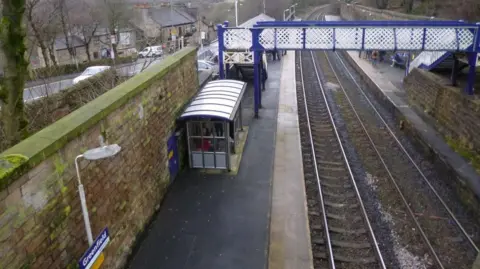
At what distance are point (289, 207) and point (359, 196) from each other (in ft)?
6.96

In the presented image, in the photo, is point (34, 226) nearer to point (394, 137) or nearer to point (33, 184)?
point (33, 184)

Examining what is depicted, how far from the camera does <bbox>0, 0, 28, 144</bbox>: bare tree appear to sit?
5667 mm

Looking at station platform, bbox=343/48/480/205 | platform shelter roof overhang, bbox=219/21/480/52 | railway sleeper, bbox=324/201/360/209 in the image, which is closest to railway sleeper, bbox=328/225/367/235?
railway sleeper, bbox=324/201/360/209

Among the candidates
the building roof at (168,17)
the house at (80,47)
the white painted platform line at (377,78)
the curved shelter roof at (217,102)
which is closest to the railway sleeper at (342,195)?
the curved shelter roof at (217,102)

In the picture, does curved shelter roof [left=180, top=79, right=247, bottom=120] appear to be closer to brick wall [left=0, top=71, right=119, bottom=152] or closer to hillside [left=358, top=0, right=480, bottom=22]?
brick wall [left=0, top=71, right=119, bottom=152]

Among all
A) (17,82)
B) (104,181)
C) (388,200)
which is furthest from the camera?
(388,200)

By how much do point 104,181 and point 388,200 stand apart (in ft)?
24.4

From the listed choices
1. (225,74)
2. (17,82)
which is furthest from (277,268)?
(225,74)

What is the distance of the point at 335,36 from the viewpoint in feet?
51.2

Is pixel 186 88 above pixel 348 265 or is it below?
above

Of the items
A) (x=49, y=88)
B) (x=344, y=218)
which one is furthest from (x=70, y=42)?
(x=344, y=218)

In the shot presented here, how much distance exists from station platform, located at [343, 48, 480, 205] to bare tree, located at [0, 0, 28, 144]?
33.5 ft

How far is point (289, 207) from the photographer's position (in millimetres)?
9758

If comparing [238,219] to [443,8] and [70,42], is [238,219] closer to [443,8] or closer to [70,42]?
[443,8]
